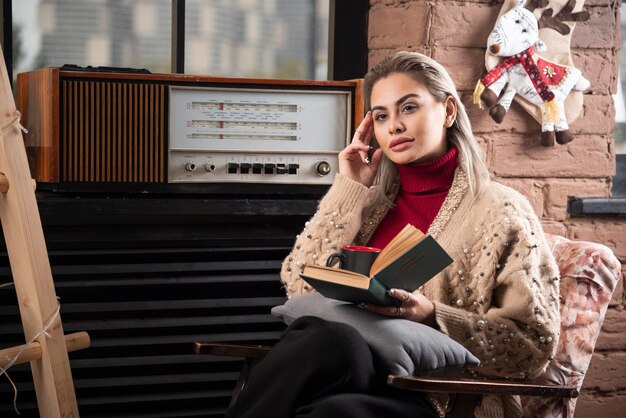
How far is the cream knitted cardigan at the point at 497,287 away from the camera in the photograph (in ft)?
5.63

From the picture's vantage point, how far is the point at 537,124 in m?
2.48

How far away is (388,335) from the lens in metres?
1.60

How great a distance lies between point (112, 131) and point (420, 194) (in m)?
0.67

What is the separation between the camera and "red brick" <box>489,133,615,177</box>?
247 cm

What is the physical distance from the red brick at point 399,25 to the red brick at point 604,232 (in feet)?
2.19

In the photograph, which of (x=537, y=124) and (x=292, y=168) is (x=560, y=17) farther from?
(x=292, y=168)

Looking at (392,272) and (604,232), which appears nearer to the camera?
(392,272)

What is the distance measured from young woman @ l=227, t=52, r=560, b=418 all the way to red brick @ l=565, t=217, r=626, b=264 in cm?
75

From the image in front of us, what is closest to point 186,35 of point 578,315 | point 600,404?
point 578,315

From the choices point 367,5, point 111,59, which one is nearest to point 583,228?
point 367,5

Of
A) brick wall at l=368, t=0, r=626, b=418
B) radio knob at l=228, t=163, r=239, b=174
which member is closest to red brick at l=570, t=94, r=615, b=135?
brick wall at l=368, t=0, r=626, b=418

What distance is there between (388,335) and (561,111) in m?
1.09

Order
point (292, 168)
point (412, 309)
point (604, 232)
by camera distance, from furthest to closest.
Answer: point (604, 232), point (292, 168), point (412, 309)

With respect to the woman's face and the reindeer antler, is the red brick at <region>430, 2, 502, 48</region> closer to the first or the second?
the reindeer antler
